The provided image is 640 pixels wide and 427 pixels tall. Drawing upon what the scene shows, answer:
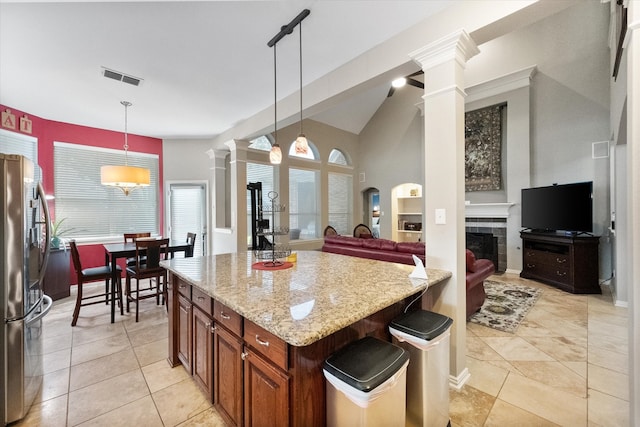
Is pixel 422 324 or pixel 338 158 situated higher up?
pixel 338 158

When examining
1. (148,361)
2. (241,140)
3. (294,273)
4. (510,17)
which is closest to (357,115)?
(241,140)

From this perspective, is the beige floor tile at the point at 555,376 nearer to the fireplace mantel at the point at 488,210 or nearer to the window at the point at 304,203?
the fireplace mantel at the point at 488,210

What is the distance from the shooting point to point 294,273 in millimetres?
1981

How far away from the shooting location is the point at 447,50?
6.48ft

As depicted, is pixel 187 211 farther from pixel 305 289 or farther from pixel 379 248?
pixel 305 289

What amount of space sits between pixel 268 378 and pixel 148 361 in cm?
185

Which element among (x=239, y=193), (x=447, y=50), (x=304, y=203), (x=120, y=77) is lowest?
(x=304, y=203)

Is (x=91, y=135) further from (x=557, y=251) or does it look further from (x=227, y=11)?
(x=557, y=251)

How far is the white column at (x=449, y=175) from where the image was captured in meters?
1.97

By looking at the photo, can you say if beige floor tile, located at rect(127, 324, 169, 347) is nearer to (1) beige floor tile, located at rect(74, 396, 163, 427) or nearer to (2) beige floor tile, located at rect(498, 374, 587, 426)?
(1) beige floor tile, located at rect(74, 396, 163, 427)

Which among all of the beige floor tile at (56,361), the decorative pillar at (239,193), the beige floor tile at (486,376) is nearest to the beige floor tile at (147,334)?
the beige floor tile at (56,361)

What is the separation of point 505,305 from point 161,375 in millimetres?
4052

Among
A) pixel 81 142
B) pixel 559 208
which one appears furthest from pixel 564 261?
pixel 81 142

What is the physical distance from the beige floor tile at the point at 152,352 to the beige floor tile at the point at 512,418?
8.65 ft
